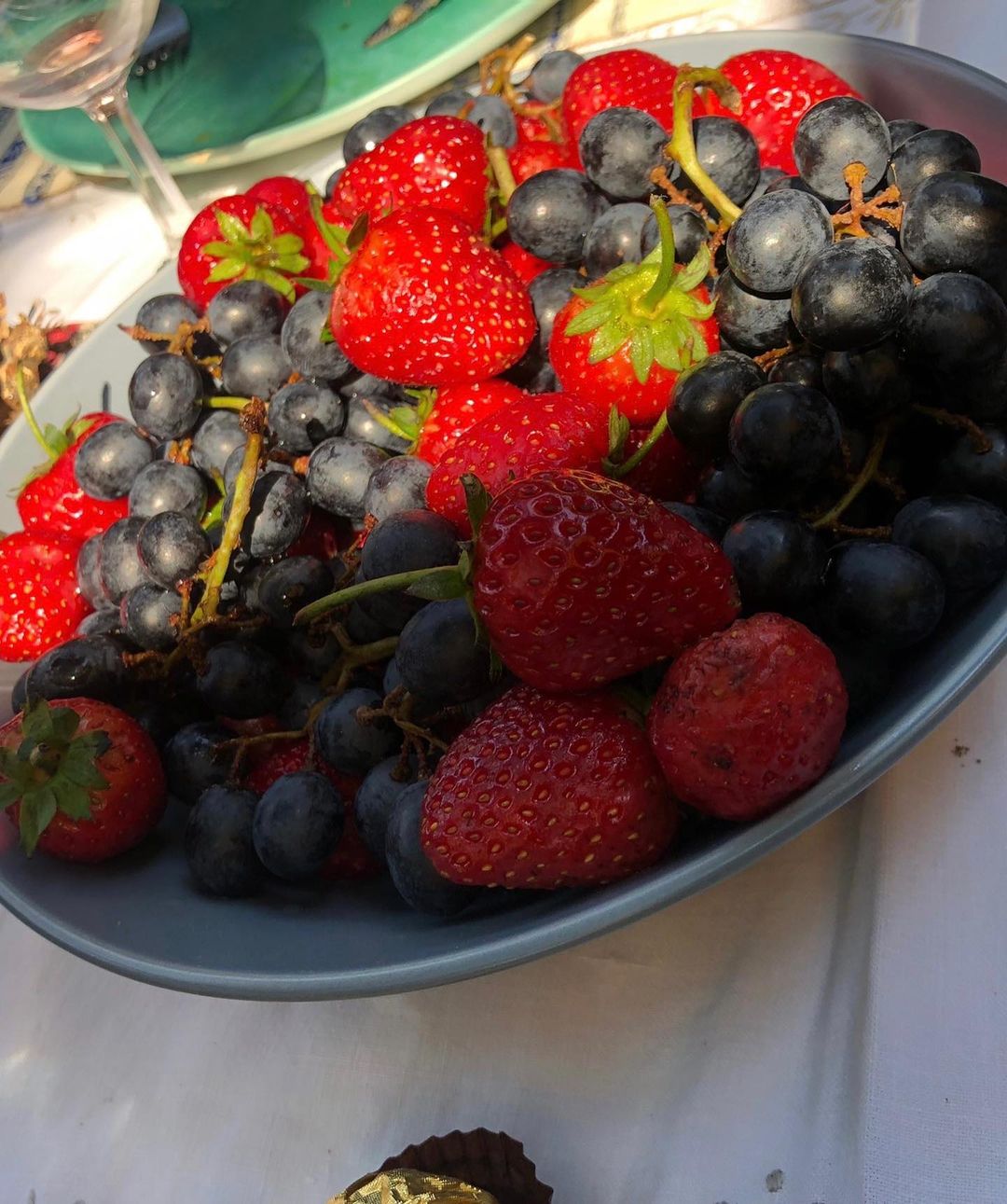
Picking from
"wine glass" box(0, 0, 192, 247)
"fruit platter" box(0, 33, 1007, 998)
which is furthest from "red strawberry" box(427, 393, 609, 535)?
"wine glass" box(0, 0, 192, 247)

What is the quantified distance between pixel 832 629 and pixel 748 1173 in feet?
1.14

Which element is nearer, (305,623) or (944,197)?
(944,197)

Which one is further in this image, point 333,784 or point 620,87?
point 620,87

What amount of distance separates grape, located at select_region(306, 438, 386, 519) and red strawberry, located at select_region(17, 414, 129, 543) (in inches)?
11.0

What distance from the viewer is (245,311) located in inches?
36.4

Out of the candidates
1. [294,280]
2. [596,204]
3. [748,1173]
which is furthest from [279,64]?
[748,1173]

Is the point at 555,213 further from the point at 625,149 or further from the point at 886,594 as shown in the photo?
the point at 886,594

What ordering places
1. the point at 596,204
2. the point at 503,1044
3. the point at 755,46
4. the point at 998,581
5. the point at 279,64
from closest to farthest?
1. the point at 998,581
2. the point at 503,1044
3. the point at 596,204
4. the point at 755,46
5. the point at 279,64

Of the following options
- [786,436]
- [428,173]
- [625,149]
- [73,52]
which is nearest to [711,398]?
[786,436]

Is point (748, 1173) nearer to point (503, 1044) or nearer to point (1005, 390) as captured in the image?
point (503, 1044)

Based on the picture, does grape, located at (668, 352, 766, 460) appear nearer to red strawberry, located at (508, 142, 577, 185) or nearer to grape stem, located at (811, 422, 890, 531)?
grape stem, located at (811, 422, 890, 531)

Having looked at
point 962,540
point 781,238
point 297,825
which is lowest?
point 297,825

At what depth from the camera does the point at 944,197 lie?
0.64m

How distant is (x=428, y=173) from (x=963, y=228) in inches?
18.7
